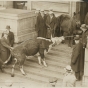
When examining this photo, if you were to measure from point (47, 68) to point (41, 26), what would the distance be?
2.43 meters

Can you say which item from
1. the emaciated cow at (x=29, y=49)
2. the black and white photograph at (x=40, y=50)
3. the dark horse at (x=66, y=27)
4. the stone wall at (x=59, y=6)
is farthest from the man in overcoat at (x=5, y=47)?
the stone wall at (x=59, y=6)

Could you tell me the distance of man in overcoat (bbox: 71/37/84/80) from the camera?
1114 centimetres

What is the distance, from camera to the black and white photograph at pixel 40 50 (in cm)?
1129

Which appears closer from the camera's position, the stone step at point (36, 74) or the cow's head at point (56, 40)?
the stone step at point (36, 74)

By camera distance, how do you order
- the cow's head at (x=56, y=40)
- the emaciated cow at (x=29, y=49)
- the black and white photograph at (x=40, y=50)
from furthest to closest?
the cow's head at (x=56, y=40), the emaciated cow at (x=29, y=49), the black and white photograph at (x=40, y=50)

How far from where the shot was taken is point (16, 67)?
12523 mm

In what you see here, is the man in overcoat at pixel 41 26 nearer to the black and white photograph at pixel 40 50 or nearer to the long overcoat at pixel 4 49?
the black and white photograph at pixel 40 50

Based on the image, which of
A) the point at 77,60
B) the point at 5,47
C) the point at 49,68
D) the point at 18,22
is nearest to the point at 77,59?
the point at 77,60

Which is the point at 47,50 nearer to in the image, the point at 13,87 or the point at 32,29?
the point at 32,29

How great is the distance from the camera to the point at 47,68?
12242 millimetres

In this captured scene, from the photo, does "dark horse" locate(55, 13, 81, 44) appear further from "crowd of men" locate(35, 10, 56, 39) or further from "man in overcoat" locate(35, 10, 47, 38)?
"man in overcoat" locate(35, 10, 47, 38)

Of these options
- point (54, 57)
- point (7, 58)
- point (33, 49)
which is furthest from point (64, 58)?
point (7, 58)

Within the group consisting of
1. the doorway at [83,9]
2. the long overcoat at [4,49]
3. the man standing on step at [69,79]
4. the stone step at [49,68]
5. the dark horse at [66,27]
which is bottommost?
the stone step at [49,68]

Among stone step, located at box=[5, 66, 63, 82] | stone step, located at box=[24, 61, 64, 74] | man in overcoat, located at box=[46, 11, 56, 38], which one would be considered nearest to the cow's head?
man in overcoat, located at box=[46, 11, 56, 38]
